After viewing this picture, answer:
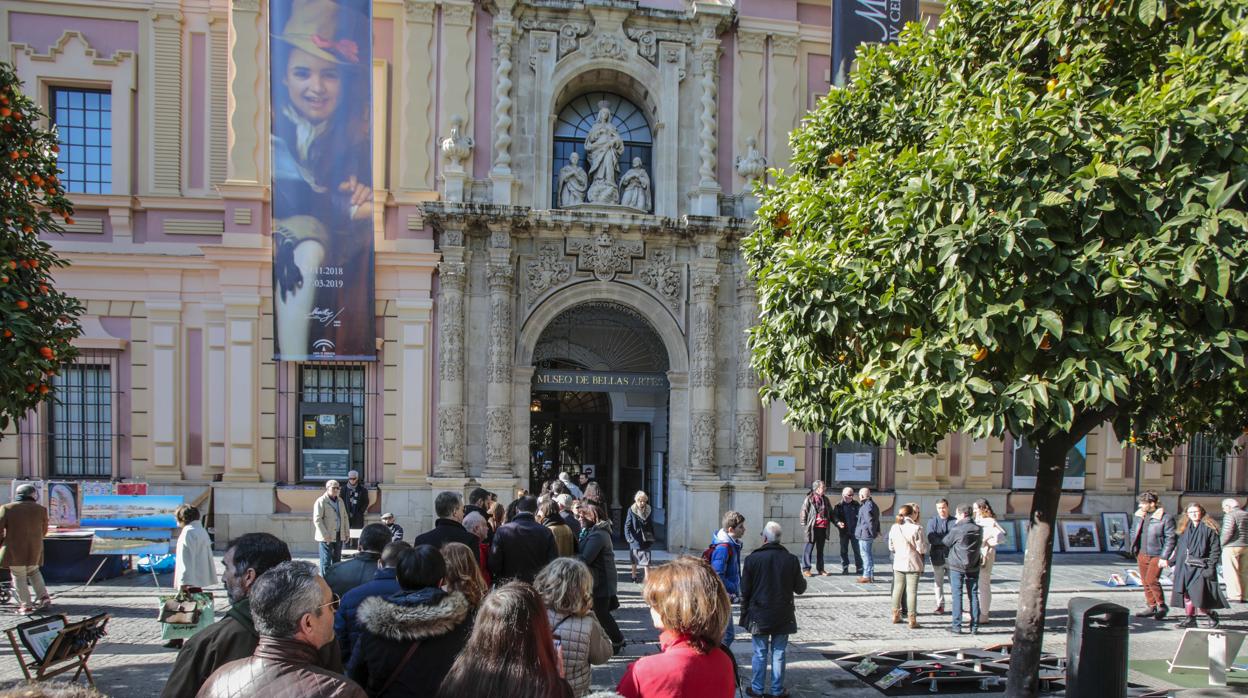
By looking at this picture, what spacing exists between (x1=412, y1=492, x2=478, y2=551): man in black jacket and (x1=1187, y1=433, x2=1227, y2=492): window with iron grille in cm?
1712

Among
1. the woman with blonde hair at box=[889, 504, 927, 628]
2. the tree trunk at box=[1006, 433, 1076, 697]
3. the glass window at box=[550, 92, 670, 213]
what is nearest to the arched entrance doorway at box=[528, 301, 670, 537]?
the glass window at box=[550, 92, 670, 213]

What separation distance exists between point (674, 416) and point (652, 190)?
429cm

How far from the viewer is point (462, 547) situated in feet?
15.3

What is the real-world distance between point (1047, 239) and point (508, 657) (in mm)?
4480

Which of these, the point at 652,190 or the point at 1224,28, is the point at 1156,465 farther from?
the point at 1224,28

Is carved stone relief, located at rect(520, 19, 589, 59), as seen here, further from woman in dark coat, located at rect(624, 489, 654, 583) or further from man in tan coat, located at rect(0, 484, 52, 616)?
man in tan coat, located at rect(0, 484, 52, 616)

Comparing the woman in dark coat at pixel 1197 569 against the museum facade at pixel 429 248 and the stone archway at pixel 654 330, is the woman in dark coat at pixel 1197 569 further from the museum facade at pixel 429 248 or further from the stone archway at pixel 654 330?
the stone archway at pixel 654 330

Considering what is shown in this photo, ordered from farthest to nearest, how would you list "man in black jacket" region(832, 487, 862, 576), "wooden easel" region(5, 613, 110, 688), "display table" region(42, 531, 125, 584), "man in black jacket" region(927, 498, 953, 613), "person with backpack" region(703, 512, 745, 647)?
"man in black jacket" region(832, 487, 862, 576), "display table" region(42, 531, 125, 584), "man in black jacket" region(927, 498, 953, 613), "person with backpack" region(703, 512, 745, 647), "wooden easel" region(5, 613, 110, 688)

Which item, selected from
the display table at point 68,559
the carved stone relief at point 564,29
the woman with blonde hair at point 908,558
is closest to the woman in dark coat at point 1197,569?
the woman with blonde hair at point 908,558

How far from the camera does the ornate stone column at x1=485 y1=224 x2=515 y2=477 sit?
47.3 feet

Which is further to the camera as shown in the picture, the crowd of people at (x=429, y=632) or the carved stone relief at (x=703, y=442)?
the carved stone relief at (x=703, y=442)

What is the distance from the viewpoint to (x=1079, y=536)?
16.3 m

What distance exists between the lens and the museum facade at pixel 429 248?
559 inches

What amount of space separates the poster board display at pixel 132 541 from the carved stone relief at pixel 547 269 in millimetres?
6881
